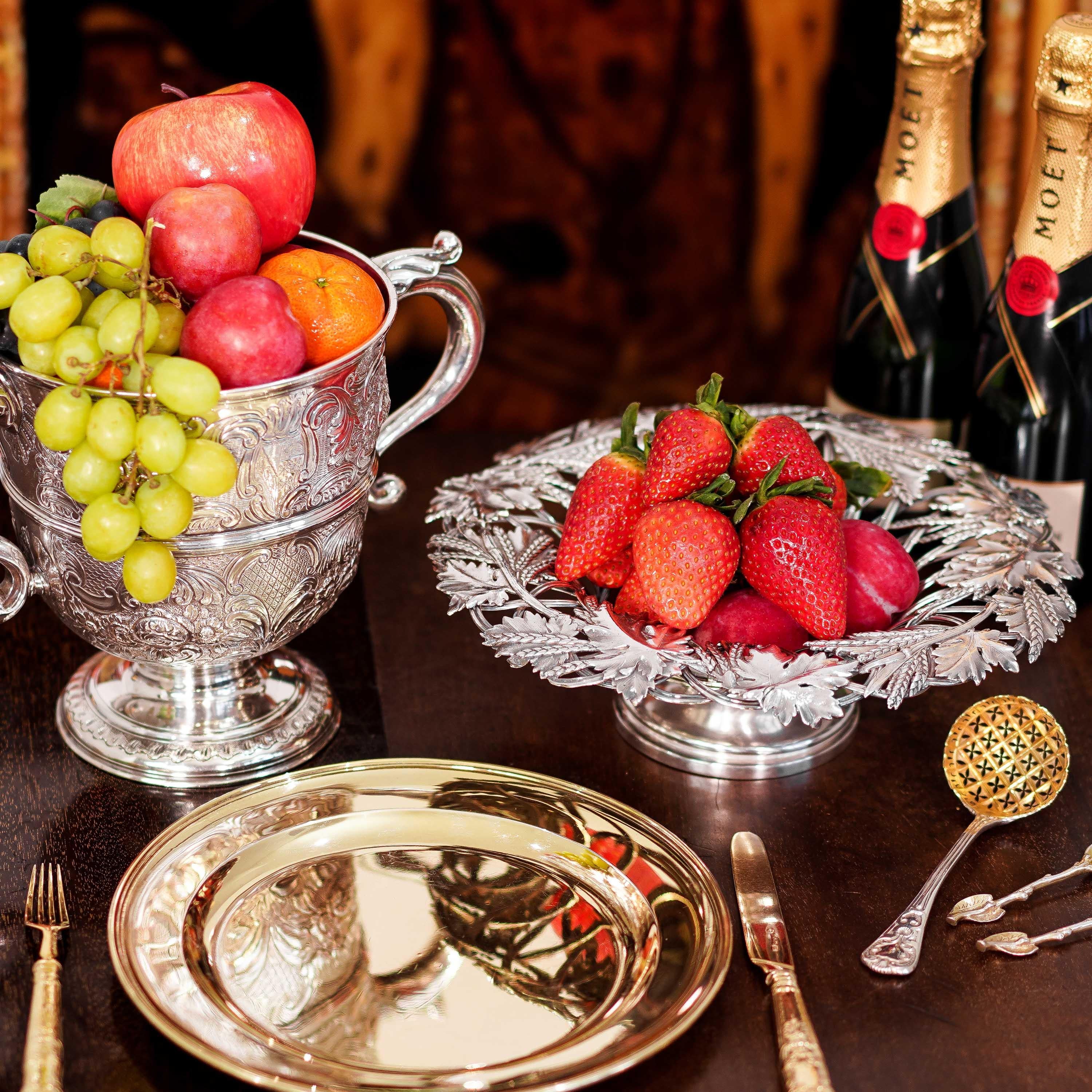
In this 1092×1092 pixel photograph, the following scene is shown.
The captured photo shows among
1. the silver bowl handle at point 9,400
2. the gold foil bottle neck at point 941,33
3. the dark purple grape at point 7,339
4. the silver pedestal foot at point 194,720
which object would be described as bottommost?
the silver pedestal foot at point 194,720

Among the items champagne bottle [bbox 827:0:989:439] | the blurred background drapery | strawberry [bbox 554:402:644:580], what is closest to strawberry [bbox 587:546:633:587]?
strawberry [bbox 554:402:644:580]

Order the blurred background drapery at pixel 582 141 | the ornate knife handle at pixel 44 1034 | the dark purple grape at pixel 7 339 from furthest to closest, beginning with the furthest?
the blurred background drapery at pixel 582 141 → the dark purple grape at pixel 7 339 → the ornate knife handle at pixel 44 1034

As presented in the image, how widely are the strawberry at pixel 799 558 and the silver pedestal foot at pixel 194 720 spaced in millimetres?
203

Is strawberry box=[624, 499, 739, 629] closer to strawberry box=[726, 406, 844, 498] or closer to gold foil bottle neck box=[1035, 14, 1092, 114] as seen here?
strawberry box=[726, 406, 844, 498]

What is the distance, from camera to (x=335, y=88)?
1638mm

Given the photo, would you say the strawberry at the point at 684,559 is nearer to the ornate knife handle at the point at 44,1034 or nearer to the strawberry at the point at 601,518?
the strawberry at the point at 601,518

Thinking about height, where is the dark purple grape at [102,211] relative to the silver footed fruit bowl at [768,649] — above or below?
above

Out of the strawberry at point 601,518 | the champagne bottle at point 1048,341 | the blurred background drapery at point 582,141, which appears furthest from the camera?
the blurred background drapery at point 582,141

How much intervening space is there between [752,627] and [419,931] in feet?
0.72

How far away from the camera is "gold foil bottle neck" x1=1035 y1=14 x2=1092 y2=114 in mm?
702

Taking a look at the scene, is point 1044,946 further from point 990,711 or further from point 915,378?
point 915,378

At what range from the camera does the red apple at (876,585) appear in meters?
0.67

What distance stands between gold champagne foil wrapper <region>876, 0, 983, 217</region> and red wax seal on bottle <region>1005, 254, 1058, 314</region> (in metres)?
0.11

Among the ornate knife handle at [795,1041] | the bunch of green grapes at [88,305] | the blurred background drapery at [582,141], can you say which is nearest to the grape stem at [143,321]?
the bunch of green grapes at [88,305]
